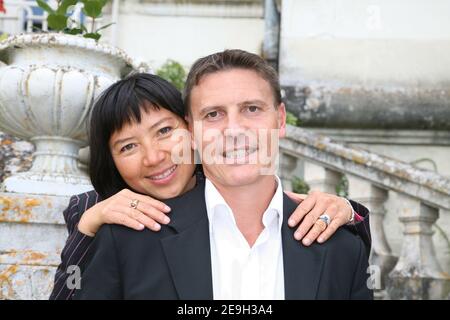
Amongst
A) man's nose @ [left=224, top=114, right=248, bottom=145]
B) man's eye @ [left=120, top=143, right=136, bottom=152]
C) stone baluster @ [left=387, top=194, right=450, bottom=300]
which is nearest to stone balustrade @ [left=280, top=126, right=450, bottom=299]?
stone baluster @ [left=387, top=194, right=450, bottom=300]

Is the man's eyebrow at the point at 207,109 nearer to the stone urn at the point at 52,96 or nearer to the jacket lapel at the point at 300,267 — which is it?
the jacket lapel at the point at 300,267

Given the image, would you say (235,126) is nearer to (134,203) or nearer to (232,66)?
(232,66)

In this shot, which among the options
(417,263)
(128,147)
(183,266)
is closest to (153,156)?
(128,147)

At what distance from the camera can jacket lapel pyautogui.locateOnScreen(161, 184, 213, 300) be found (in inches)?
72.2

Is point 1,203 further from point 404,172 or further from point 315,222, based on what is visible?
point 404,172

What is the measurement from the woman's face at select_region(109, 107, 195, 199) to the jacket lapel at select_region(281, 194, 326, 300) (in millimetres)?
481

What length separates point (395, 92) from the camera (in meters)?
6.36

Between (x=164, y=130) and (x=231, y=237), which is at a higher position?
(x=164, y=130)

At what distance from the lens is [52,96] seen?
9.20ft

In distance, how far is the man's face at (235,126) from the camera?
1909 mm

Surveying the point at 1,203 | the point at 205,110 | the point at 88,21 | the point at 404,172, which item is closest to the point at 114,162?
the point at 205,110

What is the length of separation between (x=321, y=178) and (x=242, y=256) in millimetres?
2479

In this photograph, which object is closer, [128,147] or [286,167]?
[128,147]

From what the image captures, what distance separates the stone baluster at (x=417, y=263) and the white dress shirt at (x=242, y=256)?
2059mm
